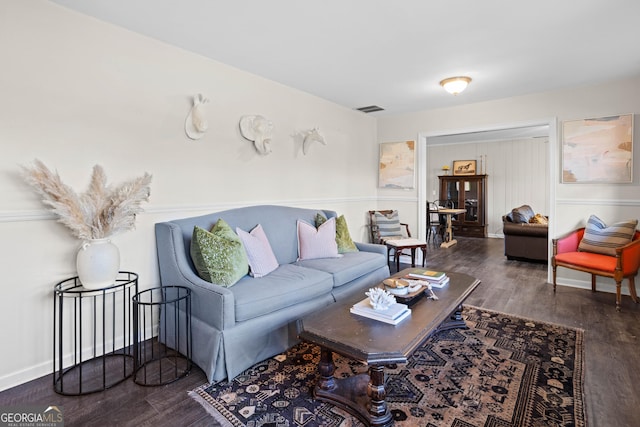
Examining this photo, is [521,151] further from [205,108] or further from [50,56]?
[50,56]

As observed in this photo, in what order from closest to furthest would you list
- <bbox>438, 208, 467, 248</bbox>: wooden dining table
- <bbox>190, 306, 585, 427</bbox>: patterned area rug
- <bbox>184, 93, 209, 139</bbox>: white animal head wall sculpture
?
<bbox>190, 306, 585, 427</bbox>: patterned area rug, <bbox>184, 93, 209, 139</bbox>: white animal head wall sculpture, <bbox>438, 208, 467, 248</bbox>: wooden dining table

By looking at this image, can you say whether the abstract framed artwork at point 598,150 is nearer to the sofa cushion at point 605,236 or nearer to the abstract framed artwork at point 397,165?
the sofa cushion at point 605,236

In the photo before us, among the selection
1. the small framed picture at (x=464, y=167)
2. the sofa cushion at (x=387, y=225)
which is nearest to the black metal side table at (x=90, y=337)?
the sofa cushion at (x=387, y=225)

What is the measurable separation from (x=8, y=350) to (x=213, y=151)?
6.60 ft

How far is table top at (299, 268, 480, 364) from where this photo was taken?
5.39 feet

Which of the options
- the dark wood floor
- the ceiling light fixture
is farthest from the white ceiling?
the dark wood floor

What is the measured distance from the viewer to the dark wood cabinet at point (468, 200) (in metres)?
8.11

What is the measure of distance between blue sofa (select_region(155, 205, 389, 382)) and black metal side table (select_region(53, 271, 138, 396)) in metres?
0.40

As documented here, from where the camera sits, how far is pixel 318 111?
4.44 meters

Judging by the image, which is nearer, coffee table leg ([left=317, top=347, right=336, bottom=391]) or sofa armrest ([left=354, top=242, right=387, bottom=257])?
coffee table leg ([left=317, top=347, right=336, bottom=391])

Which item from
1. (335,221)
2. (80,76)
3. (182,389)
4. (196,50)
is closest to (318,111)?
(335,221)

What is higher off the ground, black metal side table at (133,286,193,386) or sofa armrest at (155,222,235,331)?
sofa armrest at (155,222,235,331)

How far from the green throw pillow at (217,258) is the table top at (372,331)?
0.74m

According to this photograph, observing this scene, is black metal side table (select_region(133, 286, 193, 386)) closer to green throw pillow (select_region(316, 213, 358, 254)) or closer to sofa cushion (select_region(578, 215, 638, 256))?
green throw pillow (select_region(316, 213, 358, 254))
